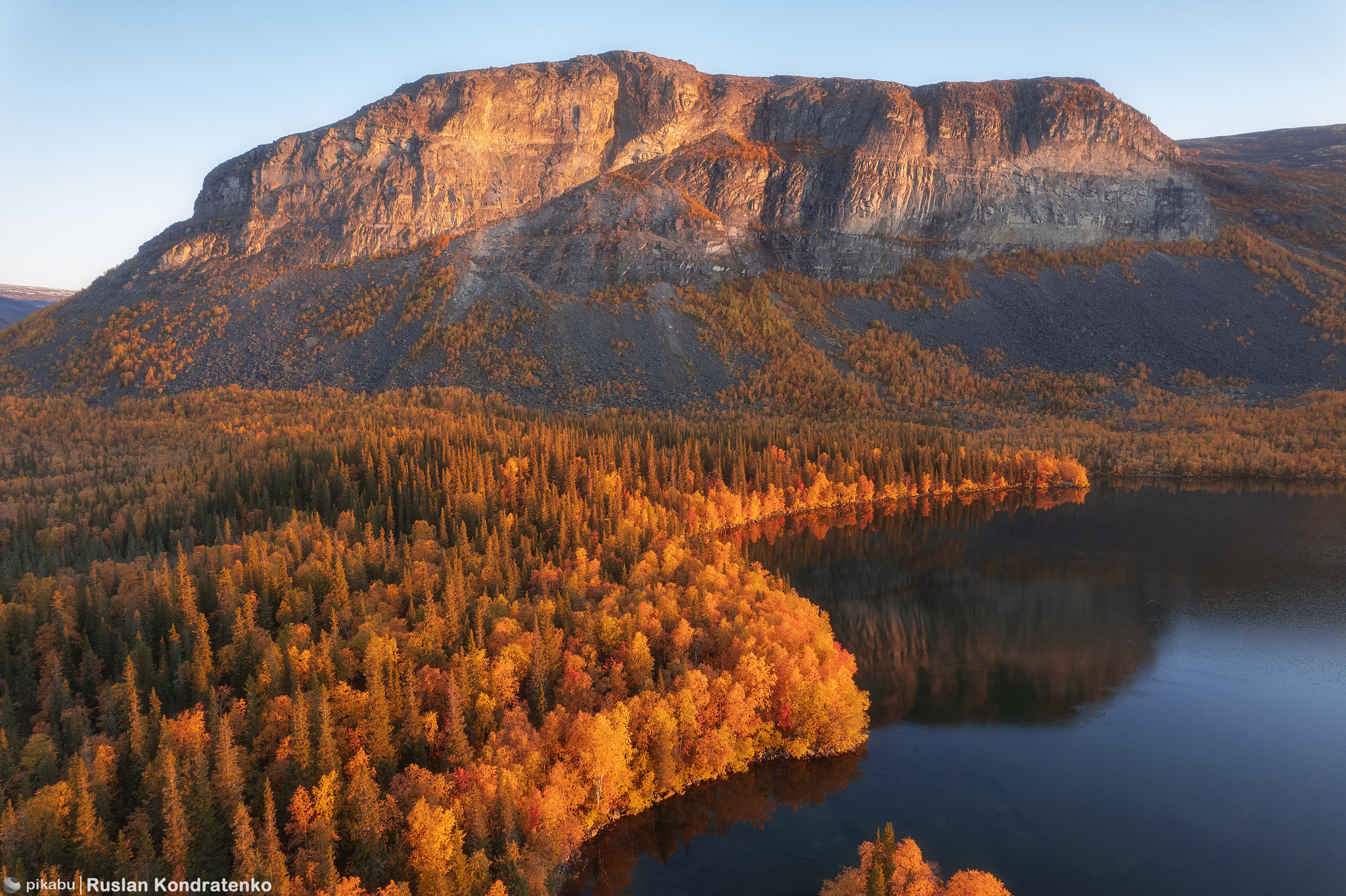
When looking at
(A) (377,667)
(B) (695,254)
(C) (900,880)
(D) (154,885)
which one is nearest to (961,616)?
(C) (900,880)

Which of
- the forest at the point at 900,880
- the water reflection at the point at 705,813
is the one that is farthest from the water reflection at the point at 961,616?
the forest at the point at 900,880

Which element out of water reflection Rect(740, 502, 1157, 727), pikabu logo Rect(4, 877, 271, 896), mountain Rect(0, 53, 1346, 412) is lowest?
water reflection Rect(740, 502, 1157, 727)

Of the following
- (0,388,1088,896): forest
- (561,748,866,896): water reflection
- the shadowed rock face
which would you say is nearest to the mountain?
the shadowed rock face

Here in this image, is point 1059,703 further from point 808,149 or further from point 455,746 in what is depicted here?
point 808,149

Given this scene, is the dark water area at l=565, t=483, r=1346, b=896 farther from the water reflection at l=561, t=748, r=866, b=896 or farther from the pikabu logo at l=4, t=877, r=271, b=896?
the pikabu logo at l=4, t=877, r=271, b=896

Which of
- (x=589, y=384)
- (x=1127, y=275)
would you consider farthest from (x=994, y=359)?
(x=589, y=384)
